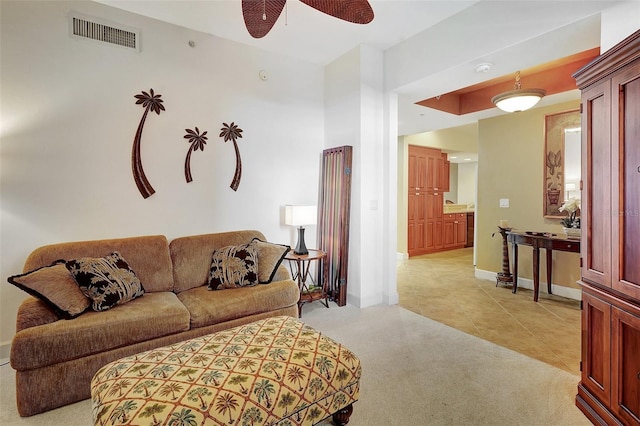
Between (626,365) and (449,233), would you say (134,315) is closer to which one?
(626,365)

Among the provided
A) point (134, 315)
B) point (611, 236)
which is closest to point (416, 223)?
point (611, 236)

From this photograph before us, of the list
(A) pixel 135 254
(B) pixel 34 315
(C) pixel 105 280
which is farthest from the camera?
(A) pixel 135 254

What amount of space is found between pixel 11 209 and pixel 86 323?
133 centimetres

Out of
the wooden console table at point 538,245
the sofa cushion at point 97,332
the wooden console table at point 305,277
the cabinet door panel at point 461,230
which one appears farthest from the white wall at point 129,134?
the cabinet door panel at point 461,230

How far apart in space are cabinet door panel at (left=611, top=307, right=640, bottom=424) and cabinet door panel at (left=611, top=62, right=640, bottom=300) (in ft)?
0.51

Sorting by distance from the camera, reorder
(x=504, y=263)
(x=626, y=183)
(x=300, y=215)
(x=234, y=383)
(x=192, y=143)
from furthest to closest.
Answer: (x=504, y=263) → (x=300, y=215) → (x=192, y=143) → (x=626, y=183) → (x=234, y=383)

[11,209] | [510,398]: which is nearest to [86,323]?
[11,209]

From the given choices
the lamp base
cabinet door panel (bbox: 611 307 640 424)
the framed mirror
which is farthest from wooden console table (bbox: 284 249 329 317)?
the framed mirror

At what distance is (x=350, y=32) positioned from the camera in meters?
3.34

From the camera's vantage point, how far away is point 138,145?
2.99 metres

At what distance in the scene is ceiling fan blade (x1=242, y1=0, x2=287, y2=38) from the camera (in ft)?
6.59

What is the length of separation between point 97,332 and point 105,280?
399 mm

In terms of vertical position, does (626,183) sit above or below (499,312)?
above

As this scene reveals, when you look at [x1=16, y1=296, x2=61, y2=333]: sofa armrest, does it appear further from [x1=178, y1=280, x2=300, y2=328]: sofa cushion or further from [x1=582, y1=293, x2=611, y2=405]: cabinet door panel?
[x1=582, y1=293, x2=611, y2=405]: cabinet door panel
